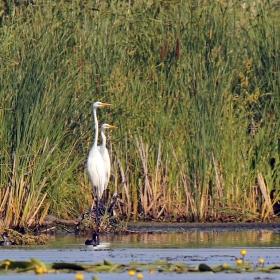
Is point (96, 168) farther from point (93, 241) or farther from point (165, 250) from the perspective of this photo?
point (165, 250)

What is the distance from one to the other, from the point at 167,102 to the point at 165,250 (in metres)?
3.93

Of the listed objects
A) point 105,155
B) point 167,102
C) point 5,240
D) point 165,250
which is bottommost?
point 165,250

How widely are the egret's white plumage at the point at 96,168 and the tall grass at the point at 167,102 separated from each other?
0.21 m

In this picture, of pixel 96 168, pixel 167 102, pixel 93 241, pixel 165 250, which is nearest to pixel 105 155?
pixel 96 168

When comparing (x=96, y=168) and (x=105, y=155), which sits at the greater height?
(x=105, y=155)

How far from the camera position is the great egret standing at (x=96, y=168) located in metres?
13.0

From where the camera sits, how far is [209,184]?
1395 cm

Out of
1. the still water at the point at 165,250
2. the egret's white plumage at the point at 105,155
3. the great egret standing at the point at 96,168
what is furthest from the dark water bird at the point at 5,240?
the egret's white plumage at the point at 105,155

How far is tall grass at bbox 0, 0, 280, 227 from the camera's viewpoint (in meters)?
13.6

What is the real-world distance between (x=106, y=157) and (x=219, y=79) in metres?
1.92

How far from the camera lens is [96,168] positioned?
13.0 metres

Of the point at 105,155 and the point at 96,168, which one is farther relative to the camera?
the point at 105,155

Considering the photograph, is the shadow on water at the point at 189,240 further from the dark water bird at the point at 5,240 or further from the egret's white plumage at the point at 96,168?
the egret's white plumage at the point at 96,168

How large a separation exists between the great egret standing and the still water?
86 cm
